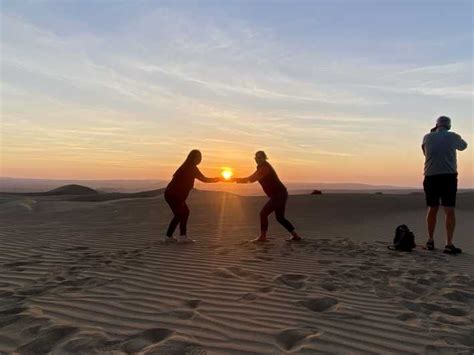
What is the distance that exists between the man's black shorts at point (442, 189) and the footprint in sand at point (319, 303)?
158 inches

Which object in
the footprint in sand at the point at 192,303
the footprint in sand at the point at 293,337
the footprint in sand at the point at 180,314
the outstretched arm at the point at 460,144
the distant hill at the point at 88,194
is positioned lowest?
the footprint in sand at the point at 293,337

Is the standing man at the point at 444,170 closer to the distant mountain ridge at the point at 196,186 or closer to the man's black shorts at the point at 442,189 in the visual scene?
the man's black shorts at the point at 442,189

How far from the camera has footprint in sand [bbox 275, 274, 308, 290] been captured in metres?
5.04

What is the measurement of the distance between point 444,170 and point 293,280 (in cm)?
384

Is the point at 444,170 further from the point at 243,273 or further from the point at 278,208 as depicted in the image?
the point at 243,273

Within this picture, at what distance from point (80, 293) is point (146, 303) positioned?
0.79 m

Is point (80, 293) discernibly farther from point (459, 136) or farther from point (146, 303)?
point (459, 136)

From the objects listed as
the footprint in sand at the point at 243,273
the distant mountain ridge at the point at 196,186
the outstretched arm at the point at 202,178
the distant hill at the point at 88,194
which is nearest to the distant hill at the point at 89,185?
the distant mountain ridge at the point at 196,186

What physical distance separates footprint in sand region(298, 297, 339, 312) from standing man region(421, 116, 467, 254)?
12.5 ft

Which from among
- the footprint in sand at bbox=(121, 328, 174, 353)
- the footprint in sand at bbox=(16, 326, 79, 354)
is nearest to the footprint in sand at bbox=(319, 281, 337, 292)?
the footprint in sand at bbox=(121, 328, 174, 353)

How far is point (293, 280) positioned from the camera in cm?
526

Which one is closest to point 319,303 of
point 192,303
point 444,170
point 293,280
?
point 293,280

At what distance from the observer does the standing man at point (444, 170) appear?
7434mm

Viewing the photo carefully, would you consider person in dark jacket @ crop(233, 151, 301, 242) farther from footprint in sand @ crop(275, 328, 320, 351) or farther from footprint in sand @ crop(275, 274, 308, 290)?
footprint in sand @ crop(275, 328, 320, 351)
